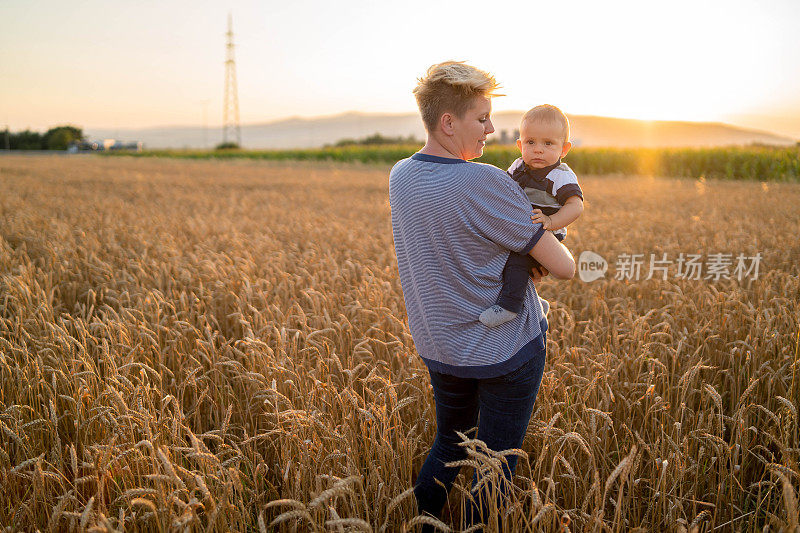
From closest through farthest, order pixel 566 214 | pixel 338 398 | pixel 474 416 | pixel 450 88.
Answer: pixel 450 88 < pixel 566 214 < pixel 474 416 < pixel 338 398

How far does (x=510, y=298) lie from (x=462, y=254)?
219 mm

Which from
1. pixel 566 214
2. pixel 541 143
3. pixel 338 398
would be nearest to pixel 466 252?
pixel 566 214

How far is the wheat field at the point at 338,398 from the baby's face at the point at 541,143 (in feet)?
3.27

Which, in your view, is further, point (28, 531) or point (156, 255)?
point (156, 255)

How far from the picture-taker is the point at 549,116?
6.16 ft

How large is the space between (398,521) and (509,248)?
50.3 inches

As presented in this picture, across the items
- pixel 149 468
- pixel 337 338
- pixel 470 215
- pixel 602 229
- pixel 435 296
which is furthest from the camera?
pixel 602 229

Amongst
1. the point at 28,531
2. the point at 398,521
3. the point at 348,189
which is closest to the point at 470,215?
the point at 398,521

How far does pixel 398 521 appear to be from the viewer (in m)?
2.19

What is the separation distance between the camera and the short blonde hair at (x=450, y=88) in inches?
61.9

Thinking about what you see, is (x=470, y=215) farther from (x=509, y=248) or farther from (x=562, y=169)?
(x=562, y=169)

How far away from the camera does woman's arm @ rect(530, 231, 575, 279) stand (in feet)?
5.62

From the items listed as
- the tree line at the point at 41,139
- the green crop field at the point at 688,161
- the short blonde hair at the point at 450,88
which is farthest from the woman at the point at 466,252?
the tree line at the point at 41,139

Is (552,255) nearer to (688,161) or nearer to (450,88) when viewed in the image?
(450,88)
